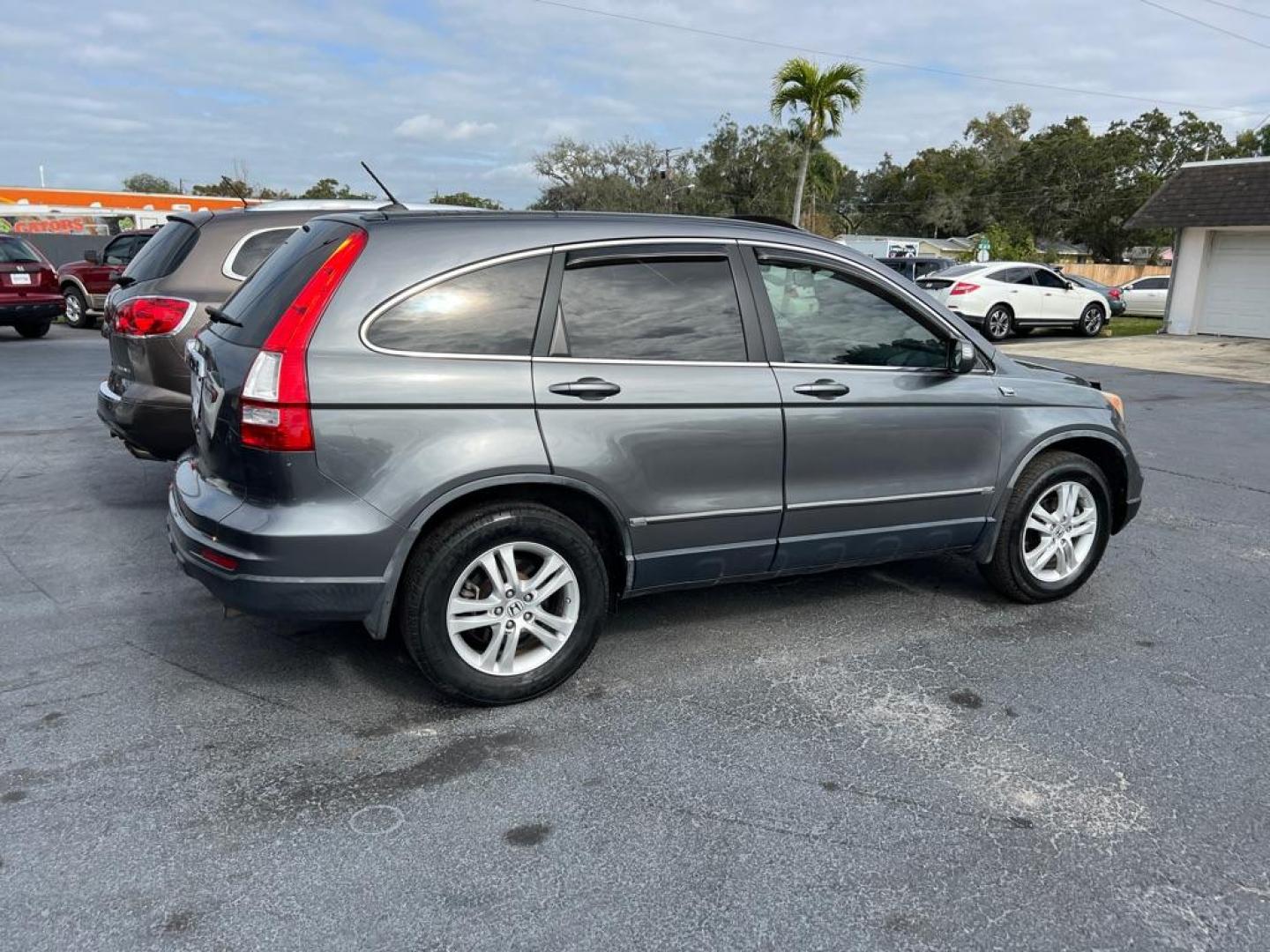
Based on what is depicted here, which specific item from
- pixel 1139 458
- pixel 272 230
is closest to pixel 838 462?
pixel 272 230

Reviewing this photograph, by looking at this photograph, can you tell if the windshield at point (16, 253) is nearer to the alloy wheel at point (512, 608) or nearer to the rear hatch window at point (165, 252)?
the rear hatch window at point (165, 252)

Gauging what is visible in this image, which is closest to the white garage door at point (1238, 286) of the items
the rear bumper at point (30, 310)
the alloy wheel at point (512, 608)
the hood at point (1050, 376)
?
the hood at point (1050, 376)

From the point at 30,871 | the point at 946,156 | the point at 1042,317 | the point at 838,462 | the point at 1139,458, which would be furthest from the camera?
the point at 946,156

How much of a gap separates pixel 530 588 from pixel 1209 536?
4.65 meters

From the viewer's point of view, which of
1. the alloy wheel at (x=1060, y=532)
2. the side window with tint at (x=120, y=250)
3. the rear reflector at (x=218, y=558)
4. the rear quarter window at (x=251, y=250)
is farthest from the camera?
the side window with tint at (x=120, y=250)

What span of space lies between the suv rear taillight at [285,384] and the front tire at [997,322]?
18.9 metres

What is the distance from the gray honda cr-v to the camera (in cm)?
329

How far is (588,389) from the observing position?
11.7 ft

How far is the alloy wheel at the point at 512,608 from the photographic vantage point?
351 cm

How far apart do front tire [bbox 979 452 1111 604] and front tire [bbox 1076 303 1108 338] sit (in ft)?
61.7

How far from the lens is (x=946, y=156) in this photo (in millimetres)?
79562

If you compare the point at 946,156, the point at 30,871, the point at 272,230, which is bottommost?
the point at 30,871

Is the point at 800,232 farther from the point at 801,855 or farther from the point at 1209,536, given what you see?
the point at 1209,536

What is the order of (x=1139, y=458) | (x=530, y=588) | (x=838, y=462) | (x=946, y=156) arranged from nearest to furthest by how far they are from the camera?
1. (x=530, y=588)
2. (x=838, y=462)
3. (x=1139, y=458)
4. (x=946, y=156)
